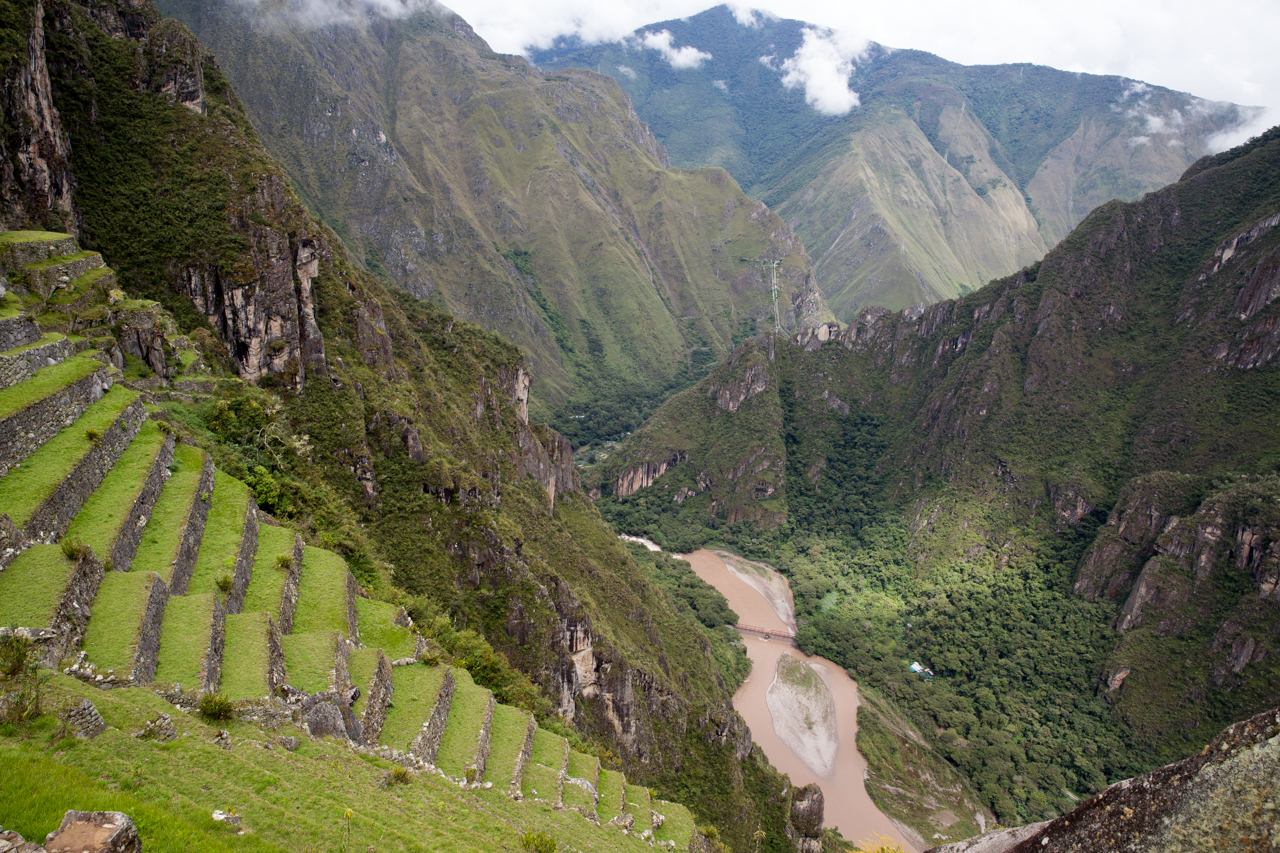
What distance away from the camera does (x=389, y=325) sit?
71312 mm

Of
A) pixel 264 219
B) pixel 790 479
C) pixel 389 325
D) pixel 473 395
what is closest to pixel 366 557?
pixel 264 219

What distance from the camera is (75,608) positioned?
18.2m

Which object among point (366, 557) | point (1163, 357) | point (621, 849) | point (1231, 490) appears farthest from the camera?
point (1163, 357)

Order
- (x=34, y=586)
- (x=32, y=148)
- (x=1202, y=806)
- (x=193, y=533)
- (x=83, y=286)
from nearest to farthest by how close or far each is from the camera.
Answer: (x=1202, y=806) → (x=34, y=586) → (x=193, y=533) → (x=83, y=286) → (x=32, y=148)

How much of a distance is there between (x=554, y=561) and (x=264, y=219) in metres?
42.2

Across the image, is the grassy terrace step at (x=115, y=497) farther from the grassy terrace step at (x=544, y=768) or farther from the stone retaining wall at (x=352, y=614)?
the grassy terrace step at (x=544, y=768)

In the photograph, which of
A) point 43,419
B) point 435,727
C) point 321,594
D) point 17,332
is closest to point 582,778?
point 435,727

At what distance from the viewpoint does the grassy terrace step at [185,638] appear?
1877 centimetres

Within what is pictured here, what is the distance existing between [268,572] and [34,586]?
30.3ft

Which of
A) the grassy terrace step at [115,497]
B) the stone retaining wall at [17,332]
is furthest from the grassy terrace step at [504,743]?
the stone retaining wall at [17,332]

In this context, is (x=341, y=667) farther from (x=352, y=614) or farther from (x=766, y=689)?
(x=766, y=689)

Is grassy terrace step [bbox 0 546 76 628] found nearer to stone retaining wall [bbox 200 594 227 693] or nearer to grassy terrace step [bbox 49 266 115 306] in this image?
stone retaining wall [bbox 200 594 227 693]

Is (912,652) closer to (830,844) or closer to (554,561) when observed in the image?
(830,844)

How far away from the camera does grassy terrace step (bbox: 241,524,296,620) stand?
24766 mm
